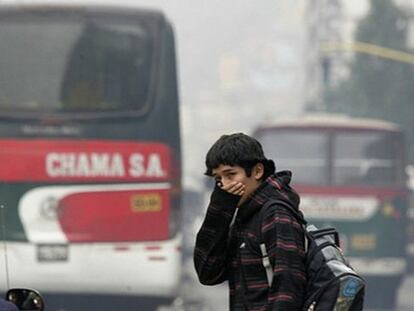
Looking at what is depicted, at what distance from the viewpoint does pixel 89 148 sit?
1362cm

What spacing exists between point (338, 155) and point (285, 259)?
15938mm

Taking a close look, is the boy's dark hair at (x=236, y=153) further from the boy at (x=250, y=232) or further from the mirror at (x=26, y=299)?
the mirror at (x=26, y=299)

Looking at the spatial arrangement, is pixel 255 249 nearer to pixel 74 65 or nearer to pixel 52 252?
pixel 52 252

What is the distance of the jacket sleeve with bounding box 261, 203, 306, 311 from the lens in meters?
4.16

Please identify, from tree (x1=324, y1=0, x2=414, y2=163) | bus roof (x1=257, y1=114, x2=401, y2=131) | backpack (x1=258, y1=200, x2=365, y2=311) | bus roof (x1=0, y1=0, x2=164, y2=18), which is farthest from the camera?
tree (x1=324, y1=0, x2=414, y2=163)

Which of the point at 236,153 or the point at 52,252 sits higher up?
the point at 236,153

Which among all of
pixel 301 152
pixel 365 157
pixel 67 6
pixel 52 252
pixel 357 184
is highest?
pixel 67 6

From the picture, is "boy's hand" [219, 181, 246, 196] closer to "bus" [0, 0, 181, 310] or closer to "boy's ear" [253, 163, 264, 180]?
"boy's ear" [253, 163, 264, 180]

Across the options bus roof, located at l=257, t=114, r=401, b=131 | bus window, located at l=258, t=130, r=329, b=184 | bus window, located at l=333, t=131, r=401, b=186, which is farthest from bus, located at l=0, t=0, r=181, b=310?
bus window, located at l=333, t=131, r=401, b=186

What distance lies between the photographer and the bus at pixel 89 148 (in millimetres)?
13406

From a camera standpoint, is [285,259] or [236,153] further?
[236,153]

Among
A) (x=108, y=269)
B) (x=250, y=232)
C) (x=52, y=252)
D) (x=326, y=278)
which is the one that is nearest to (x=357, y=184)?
(x=108, y=269)

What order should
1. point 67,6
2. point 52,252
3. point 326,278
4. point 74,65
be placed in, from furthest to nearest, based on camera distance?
1. point 67,6
2. point 74,65
3. point 52,252
4. point 326,278

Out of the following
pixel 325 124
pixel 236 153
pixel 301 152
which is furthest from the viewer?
pixel 325 124
